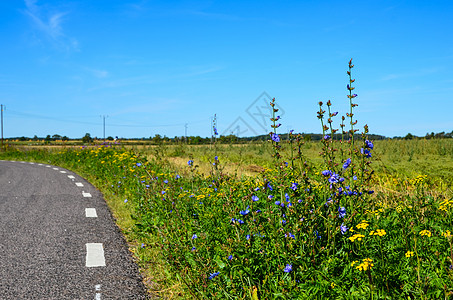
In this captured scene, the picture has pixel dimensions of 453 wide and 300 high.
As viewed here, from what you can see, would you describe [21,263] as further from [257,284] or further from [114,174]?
[114,174]

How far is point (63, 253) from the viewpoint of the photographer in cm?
441

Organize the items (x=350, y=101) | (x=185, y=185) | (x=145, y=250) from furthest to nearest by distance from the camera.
→ 1. (x=185, y=185)
2. (x=145, y=250)
3. (x=350, y=101)

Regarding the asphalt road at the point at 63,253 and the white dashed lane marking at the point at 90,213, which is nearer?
the asphalt road at the point at 63,253

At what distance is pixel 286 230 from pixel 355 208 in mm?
622

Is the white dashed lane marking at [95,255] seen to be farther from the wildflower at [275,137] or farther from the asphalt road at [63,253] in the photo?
the wildflower at [275,137]

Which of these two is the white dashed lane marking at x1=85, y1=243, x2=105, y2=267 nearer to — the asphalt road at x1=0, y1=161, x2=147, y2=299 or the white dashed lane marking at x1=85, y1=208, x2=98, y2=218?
the asphalt road at x1=0, y1=161, x2=147, y2=299

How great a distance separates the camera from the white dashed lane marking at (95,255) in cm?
405

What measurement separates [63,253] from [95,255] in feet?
1.47

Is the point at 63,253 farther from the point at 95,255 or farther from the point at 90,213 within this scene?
the point at 90,213

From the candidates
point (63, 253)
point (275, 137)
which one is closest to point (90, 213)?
point (63, 253)

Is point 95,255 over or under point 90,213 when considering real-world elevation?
under

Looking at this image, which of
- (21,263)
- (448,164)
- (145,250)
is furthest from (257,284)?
(448,164)

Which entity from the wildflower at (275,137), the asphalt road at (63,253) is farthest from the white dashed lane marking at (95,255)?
the wildflower at (275,137)

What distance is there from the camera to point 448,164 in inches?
425
